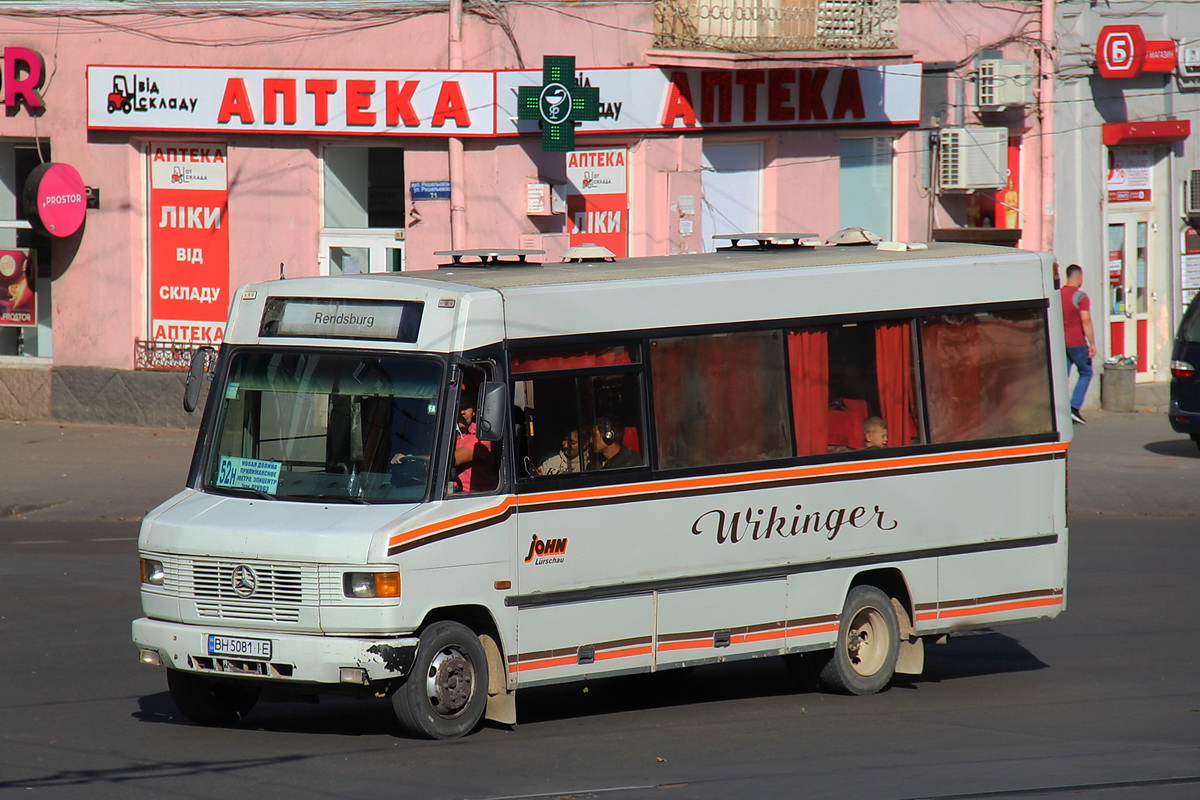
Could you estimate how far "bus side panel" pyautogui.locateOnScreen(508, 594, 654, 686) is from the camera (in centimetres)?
888

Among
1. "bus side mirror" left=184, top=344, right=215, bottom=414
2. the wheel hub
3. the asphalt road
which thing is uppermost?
"bus side mirror" left=184, top=344, right=215, bottom=414

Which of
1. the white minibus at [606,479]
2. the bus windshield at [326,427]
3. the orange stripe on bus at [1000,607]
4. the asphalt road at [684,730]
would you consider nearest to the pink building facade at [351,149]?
the asphalt road at [684,730]

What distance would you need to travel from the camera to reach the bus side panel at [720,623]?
9.36 metres

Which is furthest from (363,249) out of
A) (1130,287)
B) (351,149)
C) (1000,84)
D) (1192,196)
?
(1192,196)

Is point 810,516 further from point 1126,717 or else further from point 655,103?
point 655,103

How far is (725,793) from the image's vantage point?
7617mm

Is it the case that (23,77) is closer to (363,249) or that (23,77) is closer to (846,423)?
(363,249)

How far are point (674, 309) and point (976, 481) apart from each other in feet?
7.35

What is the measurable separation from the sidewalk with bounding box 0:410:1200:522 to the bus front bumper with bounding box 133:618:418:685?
834 centimetres

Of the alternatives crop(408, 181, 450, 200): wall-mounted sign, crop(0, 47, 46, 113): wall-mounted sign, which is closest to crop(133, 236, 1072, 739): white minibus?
crop(408, 181, 450, 200): wall-mounted sign

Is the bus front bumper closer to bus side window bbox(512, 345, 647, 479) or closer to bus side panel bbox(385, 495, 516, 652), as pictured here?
bus side panel bbox(385, 495, 516, 652)

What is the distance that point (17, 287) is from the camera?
912 inches

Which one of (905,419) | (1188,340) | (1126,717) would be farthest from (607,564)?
(1188,340)

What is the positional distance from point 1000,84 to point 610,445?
16116mm
